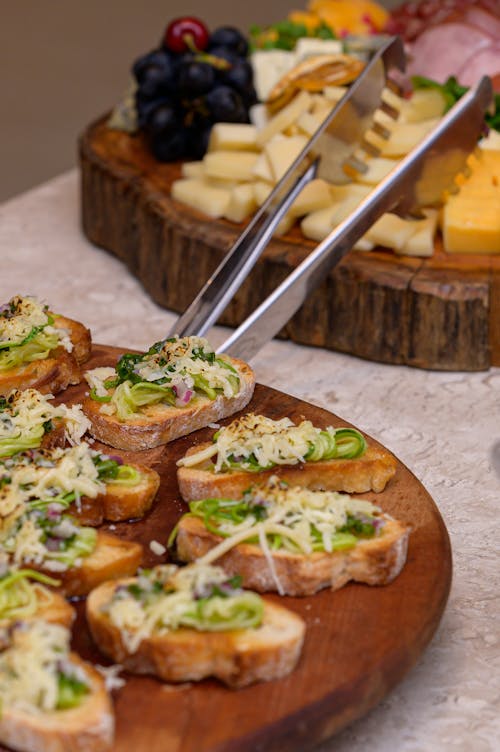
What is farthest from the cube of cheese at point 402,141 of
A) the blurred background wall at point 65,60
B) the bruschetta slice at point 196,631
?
the blurred background wall at point 65,60

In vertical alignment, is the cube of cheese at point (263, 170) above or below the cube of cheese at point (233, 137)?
above

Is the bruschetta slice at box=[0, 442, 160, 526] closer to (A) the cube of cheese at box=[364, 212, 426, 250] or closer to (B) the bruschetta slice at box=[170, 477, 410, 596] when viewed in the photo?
(B) the bruschetta slice at box=[170, 477, 410, 596]

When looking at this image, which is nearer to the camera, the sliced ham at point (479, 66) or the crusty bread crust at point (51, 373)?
the crusty bread crust at point (51, 373)

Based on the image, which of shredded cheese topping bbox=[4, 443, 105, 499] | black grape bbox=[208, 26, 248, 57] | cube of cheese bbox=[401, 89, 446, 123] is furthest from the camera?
black grape bbox=[208, 26, 248, 57]

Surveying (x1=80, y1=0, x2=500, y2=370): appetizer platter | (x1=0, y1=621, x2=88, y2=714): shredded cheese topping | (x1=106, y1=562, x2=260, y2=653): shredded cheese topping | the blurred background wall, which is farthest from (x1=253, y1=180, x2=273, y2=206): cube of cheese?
the blurred background wall

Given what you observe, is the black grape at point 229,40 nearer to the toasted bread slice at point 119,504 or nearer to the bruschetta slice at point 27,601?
the toasted bread slice at point 119,504

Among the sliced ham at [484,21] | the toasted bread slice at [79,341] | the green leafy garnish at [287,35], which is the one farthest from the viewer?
the green leafy garnish at [287,35]

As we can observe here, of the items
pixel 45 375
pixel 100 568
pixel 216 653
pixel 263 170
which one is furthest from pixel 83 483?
pixel 263 170

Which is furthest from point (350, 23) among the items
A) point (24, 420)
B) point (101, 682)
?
point (101, 682)
